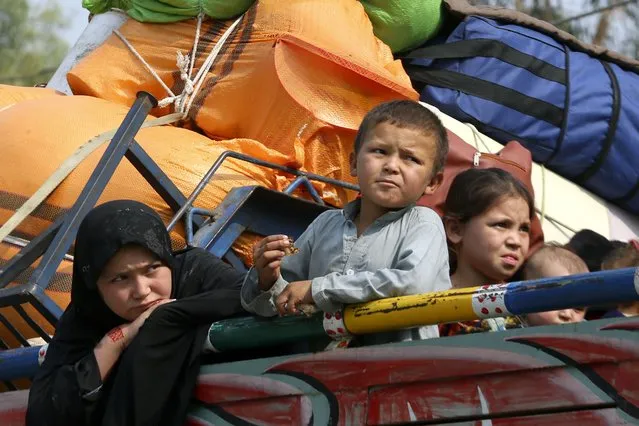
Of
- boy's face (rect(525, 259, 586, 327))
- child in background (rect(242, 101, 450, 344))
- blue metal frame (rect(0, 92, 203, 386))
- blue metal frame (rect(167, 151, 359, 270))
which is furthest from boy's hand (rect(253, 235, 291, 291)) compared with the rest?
blue metal frame (rect(167, 151, 359, 270))

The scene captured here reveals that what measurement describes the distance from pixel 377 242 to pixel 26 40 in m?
20.7

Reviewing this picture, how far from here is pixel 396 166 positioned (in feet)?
9.78

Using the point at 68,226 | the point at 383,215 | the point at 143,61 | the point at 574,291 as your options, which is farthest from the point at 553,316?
the point at 143,61

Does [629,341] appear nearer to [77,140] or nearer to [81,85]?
[77,140]

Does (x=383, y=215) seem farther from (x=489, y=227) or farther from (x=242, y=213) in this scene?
(x=242, y=213)

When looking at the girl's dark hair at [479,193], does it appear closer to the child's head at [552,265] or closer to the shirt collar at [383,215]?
the child's head at [552,265]

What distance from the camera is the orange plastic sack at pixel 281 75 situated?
15.0 ft

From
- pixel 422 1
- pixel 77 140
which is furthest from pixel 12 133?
pixel 422 1

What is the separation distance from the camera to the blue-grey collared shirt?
8.73 ft

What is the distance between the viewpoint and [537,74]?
5.09 meters

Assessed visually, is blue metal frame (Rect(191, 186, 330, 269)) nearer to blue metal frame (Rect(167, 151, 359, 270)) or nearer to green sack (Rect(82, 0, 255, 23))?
blue metal frame (Rect(167, 151, 359, 270))

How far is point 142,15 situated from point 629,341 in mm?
3309

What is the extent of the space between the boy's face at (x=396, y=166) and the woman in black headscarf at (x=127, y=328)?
0.41m

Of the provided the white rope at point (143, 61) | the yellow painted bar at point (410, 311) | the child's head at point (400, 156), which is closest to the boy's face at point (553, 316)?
the child's head at point (400, 156)
